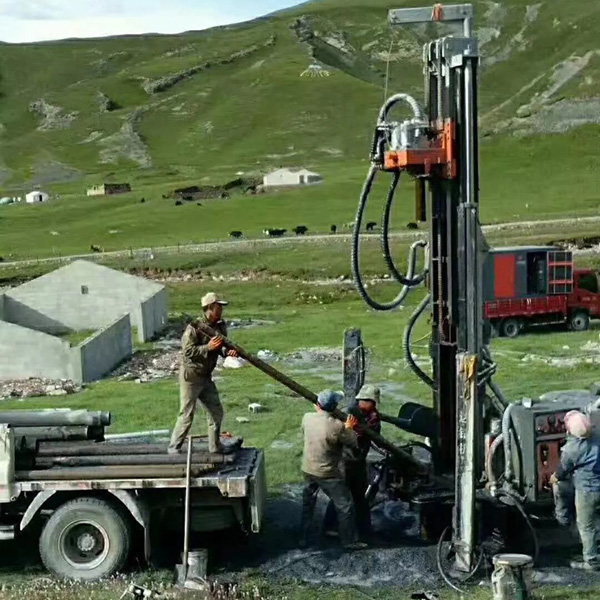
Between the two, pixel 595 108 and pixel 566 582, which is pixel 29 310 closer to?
pixel 566 582

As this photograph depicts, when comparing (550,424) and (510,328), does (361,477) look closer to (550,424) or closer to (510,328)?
(550,424)

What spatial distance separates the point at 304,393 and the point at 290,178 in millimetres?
90326

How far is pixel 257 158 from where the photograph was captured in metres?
137

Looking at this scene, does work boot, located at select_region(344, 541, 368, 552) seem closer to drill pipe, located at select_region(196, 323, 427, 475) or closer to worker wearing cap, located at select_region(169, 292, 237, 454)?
drill pipe, located at select_region(196, 323, 427, 475)

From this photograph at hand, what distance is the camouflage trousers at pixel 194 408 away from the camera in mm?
11789

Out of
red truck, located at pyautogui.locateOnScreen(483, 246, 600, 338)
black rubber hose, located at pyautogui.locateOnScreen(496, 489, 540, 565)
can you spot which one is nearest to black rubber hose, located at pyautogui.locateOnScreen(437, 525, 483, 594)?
black rubber hose, located at pyautogui.locateOnScreen(496, 489, 540, 565)

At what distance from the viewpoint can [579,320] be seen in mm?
33562

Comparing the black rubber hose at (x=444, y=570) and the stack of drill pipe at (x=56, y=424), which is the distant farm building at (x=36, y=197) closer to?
the stack of drill pipe at (x=56, y=424)

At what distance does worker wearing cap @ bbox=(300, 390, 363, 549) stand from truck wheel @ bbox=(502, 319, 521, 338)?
20.6m

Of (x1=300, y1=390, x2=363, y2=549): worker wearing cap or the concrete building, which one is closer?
(x1=300, y1=390, x2=363, y2=549): worker wearing cap

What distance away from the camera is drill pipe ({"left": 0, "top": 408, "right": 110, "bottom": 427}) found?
12.3 m

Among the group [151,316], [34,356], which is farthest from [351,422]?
[151,316]

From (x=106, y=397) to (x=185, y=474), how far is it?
12.2 meters

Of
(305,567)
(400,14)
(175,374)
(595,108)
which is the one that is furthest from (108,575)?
(595,108)
